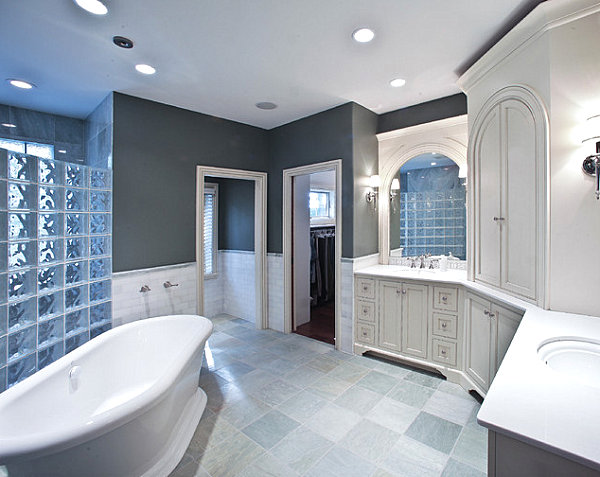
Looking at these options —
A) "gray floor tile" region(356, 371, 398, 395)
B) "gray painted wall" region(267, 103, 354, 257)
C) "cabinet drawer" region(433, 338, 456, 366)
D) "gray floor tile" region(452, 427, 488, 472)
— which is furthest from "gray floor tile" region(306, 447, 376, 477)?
"gray painted wall" region(267, 103, 354, 257)

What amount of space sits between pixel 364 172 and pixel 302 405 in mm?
2483

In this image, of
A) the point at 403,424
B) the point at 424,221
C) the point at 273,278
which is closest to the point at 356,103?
the point at 424,221

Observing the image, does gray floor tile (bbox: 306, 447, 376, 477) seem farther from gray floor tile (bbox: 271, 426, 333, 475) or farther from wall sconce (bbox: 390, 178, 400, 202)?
wall sconce (bbox: 390, 178, 400, 202)

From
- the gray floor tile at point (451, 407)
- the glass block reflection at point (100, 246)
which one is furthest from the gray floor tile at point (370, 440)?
the glass block reflection at point (100, 246)

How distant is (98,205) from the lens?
2.85 meters

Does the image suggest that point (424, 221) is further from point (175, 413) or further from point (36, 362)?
point (36, 362)

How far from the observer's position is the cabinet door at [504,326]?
209 cm

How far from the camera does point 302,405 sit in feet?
8.11

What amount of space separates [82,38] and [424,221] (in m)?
3.53

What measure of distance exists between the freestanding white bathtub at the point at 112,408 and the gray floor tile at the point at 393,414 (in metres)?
1.36

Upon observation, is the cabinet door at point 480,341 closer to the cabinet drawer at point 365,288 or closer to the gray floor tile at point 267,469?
the cabinet drawer at point 365,288

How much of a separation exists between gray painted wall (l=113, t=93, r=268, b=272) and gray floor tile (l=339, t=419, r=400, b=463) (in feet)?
8.02

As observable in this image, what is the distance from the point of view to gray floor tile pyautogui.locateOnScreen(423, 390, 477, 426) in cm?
229

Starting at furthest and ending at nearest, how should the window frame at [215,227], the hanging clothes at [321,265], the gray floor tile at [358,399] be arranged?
the hanging clothes at [321,265] → the window frame at [215,227] → the gray floor tile at [358,399]
